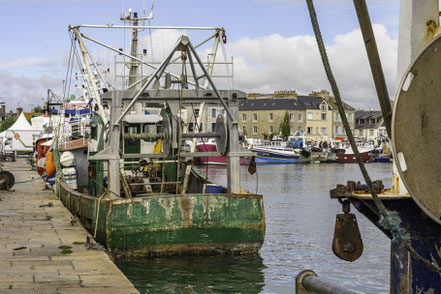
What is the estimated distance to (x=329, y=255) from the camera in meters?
15.6

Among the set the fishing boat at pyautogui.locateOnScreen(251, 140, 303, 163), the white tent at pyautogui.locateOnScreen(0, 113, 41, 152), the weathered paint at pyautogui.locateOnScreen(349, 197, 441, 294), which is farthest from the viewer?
the fishing boat at pyautogui.locateOnScreen(251, 140, 303, 163)

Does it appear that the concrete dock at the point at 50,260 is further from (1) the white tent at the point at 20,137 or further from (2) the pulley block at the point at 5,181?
(1) the white tent at the point at 20,137

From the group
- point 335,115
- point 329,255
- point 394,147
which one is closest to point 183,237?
point 329,255

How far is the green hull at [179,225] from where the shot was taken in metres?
12.5

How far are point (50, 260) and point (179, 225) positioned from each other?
3.31 metres

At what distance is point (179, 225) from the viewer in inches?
500

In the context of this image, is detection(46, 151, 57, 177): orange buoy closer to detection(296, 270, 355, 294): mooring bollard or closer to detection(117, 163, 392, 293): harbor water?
detection(117, 163, 392, 293): harbor water

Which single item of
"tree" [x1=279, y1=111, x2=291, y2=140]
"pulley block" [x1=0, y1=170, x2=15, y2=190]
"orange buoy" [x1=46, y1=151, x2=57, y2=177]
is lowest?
"pulley block" [x1=0, y1=170, x2=15, y2=190]

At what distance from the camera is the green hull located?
12461 millimetres

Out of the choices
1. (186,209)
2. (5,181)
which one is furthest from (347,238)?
(5,181)

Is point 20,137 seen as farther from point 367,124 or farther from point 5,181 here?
point 367,124

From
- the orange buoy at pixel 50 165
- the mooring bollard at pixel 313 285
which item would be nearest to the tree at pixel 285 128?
the orange buoy at pixel 50 165

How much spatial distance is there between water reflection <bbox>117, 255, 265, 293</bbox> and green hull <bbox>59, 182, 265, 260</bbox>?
18 centimetres

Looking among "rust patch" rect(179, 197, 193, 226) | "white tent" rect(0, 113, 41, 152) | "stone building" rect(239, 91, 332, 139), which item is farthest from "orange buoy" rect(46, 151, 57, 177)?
"stone building" rect(239, 91, 332, 139)
